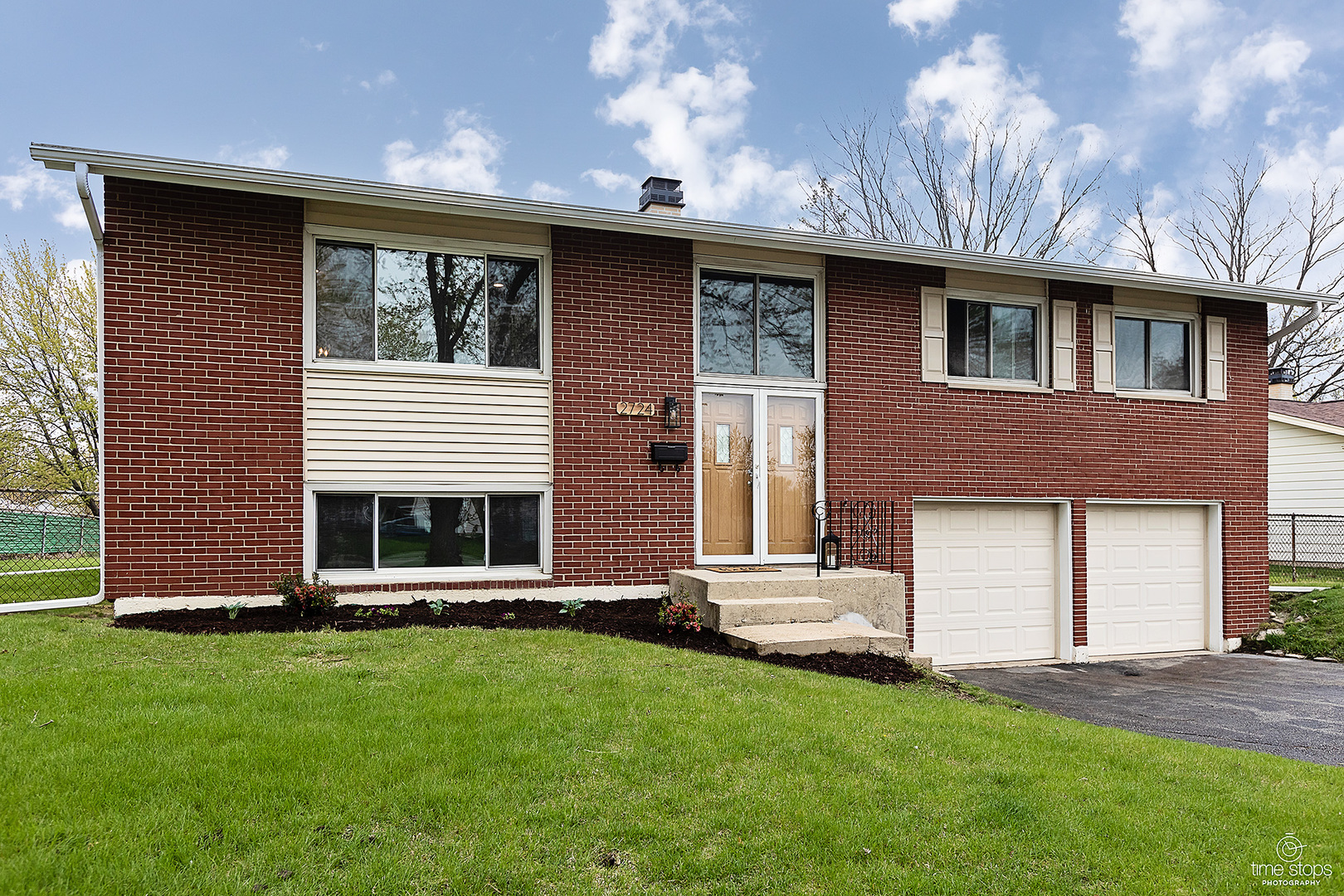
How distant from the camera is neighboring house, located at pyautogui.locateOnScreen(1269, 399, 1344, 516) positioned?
17703 millimetres

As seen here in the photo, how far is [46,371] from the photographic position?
66.5 ft

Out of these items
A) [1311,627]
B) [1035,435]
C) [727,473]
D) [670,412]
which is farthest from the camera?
[1311,627]

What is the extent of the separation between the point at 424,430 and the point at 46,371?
1683 centimetres

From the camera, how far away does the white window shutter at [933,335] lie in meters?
10.6

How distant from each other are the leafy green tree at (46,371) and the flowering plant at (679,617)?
17791mm

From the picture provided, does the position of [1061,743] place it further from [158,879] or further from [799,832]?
[158,879]

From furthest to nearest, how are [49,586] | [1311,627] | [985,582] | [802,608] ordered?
[1311,627]
[985,582]
[49,586]
[802,608]

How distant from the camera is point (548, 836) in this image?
349 centimetres

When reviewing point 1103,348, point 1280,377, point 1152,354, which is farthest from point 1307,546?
point 1103,348

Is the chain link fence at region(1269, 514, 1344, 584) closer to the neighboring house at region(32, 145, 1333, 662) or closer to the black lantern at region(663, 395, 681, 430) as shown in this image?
the neighboring house at region(32, 145, 1333, 662)

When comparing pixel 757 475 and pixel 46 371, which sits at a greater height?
pixel 46 371

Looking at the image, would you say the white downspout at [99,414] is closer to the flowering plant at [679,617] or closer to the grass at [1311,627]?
the flowering plant at [679,617]

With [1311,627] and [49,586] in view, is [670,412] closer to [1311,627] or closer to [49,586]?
[49,586]

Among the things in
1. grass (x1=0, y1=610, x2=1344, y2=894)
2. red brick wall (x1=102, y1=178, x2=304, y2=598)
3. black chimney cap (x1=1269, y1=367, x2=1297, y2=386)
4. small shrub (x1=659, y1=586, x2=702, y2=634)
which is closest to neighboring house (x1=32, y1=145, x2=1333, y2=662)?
red brick wall (x1=102, y1=178, x2=304, y2=598)
